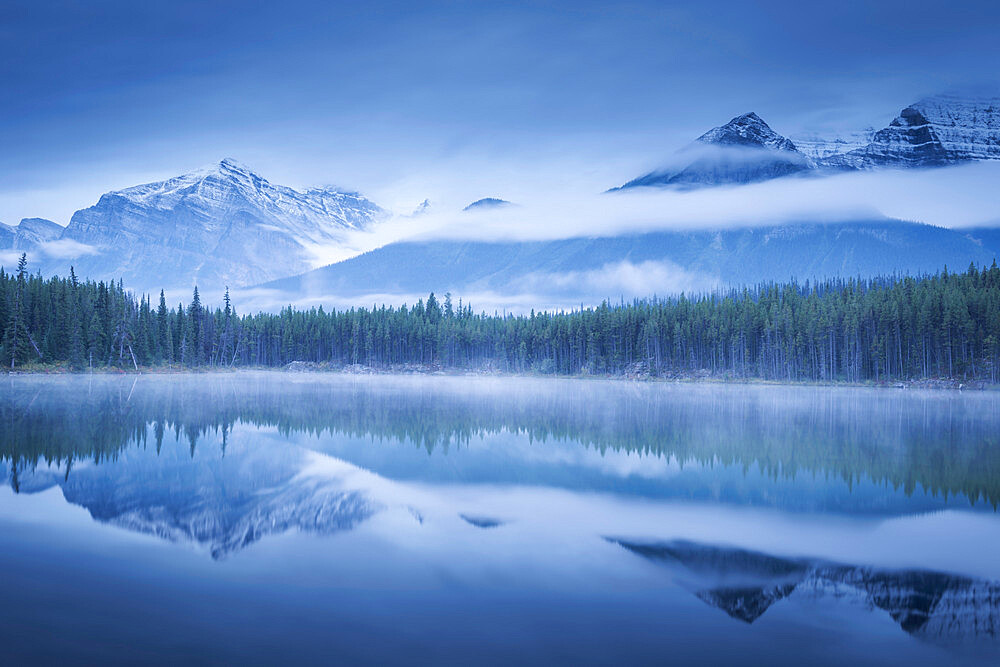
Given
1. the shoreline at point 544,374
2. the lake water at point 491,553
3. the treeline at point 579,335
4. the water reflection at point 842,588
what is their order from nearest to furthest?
the lake water at point 491,553 < the water reflection at point 842,588 < the shoreline at point 544,374 < the treeline at point 579,335

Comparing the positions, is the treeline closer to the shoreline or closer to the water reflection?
the shoreline

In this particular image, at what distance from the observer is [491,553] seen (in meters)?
11.8

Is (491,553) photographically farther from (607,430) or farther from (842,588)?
(607,430)

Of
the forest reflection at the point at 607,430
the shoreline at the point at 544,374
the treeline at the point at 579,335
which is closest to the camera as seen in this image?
the forest reflection at the point at 607,430

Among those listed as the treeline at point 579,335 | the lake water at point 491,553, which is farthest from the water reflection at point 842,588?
the treeline at point 579,335

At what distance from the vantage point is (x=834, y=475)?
65.1 ft

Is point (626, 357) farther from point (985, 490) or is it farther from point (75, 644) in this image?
point (75, 644)

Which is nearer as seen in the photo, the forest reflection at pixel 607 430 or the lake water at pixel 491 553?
the lake water at pixel 491 553

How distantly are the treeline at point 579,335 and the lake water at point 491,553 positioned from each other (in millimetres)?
82308

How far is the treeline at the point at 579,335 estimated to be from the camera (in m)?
93.7

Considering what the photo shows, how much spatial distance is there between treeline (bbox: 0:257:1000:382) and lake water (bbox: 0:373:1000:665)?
82.3m

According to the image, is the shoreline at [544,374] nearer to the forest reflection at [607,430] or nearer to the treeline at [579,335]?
the treeline at [579,335]

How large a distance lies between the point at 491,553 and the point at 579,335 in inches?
5215

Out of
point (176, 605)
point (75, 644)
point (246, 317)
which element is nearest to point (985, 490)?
point (176, 605)
